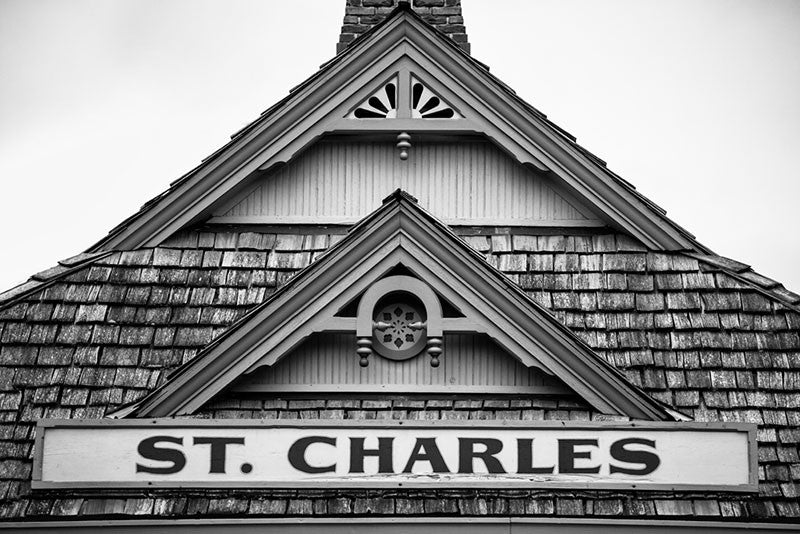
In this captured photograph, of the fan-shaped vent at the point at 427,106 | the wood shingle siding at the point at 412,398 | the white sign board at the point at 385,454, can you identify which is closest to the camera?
the white sign board at the point at 385,454

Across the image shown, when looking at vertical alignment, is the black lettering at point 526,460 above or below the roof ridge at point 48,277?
below

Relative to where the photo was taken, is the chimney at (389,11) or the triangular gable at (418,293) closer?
the triangular gable at (418,293)

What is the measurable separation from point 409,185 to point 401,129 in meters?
0.47

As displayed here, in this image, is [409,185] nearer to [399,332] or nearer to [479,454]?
[399,332]

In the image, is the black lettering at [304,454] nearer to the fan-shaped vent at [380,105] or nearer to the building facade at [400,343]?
the building facade at [400,343]

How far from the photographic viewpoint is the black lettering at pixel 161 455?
852 centimetres

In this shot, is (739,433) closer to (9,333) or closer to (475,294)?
(475,294)

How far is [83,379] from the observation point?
9352 millimetres

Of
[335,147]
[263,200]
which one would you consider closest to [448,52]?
[335,147]

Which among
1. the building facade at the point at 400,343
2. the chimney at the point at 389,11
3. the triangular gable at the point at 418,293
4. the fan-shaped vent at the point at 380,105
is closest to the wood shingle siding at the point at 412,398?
the building facade at the point at 400,343

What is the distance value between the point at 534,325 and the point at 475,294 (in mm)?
446

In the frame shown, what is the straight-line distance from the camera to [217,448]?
28.0 ft

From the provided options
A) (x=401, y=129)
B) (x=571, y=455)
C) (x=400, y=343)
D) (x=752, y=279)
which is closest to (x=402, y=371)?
(x=400, y=343)

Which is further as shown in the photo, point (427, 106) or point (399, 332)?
point (427, 106)
